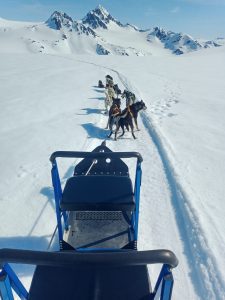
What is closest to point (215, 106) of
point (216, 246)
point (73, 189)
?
point (216, 246)

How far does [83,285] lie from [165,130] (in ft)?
21.0

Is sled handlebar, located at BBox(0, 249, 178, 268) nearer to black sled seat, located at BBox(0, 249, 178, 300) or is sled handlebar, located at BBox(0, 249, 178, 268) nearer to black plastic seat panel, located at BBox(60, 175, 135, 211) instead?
black sled seat, located at BBox(0, 249, 178, 300)

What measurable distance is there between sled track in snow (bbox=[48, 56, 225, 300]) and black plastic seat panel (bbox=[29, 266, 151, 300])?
1092 mm

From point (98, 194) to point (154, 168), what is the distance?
289 centimetres

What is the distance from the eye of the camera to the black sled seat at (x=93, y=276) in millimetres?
1487

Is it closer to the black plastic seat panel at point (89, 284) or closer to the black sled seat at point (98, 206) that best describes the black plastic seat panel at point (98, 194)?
the black sled seat at point (98, 206)

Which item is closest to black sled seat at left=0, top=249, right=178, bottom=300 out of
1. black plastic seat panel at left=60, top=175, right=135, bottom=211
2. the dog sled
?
the dog sled

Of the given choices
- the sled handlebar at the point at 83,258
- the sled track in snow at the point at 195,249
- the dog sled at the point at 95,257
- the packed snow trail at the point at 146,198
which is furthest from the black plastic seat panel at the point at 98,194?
the sled handlebar at the point at 83,258

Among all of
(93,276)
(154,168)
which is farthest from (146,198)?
(93,276)

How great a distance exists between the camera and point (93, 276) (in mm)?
2080

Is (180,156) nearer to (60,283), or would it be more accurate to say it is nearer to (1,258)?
(60,283)

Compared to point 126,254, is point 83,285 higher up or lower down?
lower down

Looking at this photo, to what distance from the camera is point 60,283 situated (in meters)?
2.08

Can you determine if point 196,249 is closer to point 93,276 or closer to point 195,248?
point 195,248
